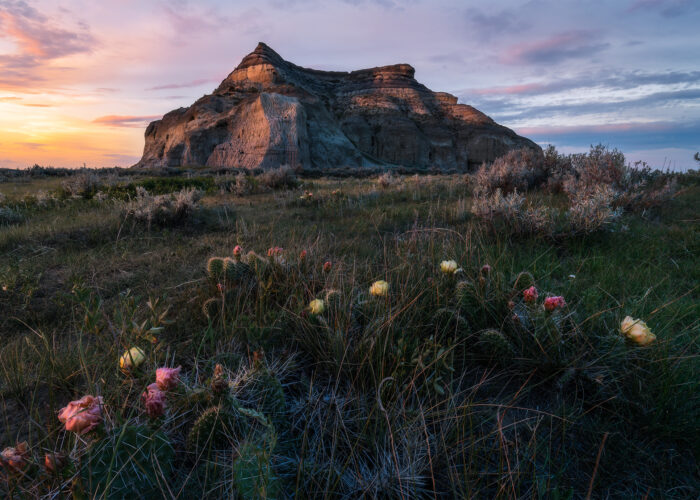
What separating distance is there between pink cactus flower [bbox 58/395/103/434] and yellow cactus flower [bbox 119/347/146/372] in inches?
12.1

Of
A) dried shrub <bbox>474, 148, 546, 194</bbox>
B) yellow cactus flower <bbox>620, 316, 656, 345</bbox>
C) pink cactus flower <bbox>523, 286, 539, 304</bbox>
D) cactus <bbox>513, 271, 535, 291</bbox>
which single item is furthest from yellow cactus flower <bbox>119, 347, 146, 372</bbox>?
dried shrub <bbox>474, 148, 546, 194</bbox>

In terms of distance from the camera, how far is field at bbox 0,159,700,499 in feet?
3.56

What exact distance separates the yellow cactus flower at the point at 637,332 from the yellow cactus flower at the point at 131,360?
198 cm

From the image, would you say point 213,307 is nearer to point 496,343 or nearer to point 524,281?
point 496,343

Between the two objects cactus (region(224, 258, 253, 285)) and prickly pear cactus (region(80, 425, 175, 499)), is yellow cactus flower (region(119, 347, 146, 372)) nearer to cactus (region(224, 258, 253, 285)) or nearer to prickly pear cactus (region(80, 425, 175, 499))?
prickly pear cactus (region(80, 425, 175, 499))

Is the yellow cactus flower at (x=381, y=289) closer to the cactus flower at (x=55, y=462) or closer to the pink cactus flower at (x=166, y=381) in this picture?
the pink cactus flower at (x=166, y=381)

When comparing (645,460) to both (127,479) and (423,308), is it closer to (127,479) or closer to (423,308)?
(423,308)

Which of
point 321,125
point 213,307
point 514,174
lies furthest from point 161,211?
point 321,125

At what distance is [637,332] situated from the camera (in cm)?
143

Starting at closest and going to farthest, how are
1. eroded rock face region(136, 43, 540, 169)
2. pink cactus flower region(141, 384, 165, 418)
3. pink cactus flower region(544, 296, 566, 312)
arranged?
pink cactus flower region(141, 384, 165, 418) → pink cactus flower region(544, 296, 566, 312) → eroded rock face region(136, 43, 540, 169)

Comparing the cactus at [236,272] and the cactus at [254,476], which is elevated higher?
the cactus at [236,272]

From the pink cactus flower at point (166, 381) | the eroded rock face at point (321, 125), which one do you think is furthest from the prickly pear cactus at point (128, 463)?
the eroded rock face at point (321, 125)

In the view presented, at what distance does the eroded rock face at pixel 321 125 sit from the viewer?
31906 millimetres

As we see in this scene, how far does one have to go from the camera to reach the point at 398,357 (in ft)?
4.92
